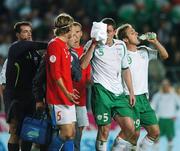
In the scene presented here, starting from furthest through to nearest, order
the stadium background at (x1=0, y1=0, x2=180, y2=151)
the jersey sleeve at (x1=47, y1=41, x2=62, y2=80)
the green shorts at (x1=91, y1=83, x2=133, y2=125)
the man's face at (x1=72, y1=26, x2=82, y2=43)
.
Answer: the stadium background at (x1=0, y1=0, x2=180, y2=151) < the man's face at (x1=72, y1=26, x2=82, y2=43) < the green shorts at (x1=91, y1=83, x2=133, y2=125) < the jersey sleeve at (x1=47, y1=41, x2=62, y2=80)

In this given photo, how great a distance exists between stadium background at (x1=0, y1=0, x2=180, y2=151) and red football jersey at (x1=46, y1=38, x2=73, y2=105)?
28.3ft

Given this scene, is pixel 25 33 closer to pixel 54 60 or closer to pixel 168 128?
pixel 54 60

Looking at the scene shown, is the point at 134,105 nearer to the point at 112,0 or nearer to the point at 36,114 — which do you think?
the point at 36,114

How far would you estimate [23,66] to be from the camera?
1270cm

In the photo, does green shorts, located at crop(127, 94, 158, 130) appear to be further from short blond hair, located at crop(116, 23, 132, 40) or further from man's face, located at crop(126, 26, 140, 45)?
short blond hair, located at crop(116, 23, 132, 40)

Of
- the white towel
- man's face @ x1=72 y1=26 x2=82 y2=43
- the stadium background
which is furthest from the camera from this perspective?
the stadium background

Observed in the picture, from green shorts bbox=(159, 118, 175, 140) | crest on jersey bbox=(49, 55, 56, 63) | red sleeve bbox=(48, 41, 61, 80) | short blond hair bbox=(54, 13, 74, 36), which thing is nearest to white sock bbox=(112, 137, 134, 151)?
red sleeve bbox=(48, 41, 61, 80)

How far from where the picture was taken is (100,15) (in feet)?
72.9

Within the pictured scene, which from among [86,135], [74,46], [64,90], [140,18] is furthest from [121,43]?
[140,18]

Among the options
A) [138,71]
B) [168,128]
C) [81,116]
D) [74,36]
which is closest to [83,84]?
[81,116]

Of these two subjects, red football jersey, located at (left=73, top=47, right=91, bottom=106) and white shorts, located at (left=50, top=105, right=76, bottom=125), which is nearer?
white shorts, located at (left=50, top=105, right=76, bottom=125)

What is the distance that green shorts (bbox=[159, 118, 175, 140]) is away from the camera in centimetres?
1900

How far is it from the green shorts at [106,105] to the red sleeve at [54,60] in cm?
119

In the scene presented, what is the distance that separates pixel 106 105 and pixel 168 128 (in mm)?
6655
